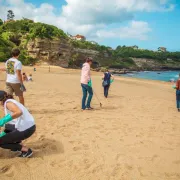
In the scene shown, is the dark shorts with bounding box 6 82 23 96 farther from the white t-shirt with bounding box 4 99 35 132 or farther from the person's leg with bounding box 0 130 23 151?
the person's leg with bounding box 0 130 23 151

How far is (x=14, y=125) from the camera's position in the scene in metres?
4.10

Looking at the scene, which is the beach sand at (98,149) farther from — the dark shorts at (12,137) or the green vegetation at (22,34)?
the green vegetation at (22,34)

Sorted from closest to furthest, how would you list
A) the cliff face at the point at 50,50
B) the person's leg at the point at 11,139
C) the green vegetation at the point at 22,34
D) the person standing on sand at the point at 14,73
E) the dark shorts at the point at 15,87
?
the person's leg at the point at 11,139 < the person standing on sand at the point at 14,73 < the dark shorts at the point at 15,87 < the green vegetation at the point at 22,34 < the cliff face at the point at 50,50

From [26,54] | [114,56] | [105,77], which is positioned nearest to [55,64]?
[26,54]

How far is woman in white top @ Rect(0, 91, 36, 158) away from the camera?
380 cm

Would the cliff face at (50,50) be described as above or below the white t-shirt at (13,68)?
above

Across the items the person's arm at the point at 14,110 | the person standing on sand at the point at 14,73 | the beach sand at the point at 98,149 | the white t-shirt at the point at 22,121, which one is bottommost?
the beach sand at the point at 98,149

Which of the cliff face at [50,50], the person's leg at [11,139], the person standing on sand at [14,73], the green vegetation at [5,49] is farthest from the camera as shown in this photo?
the cliff face at [50,50]

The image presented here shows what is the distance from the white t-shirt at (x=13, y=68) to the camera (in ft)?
20.7

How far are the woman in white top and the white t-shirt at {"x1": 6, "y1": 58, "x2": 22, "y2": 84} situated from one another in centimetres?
252

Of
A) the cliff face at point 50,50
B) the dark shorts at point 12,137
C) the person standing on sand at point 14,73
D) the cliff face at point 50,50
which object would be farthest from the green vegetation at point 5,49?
the dark shorts at point 12,137

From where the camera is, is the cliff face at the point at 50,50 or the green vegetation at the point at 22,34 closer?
the green vegetation at the point at 22,34

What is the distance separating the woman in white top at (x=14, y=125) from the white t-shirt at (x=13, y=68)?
2521 millimetres

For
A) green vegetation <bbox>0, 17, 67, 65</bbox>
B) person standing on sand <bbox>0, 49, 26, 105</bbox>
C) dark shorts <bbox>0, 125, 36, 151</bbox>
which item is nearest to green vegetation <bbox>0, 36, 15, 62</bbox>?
green vegetation <bbox>0, 17, 67, 65</bbox>
